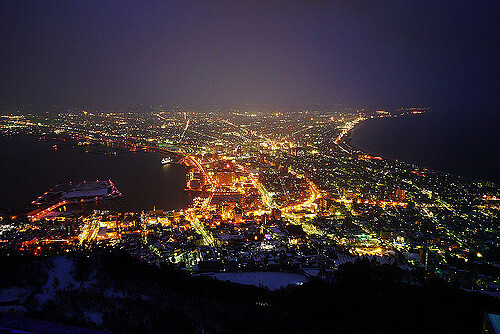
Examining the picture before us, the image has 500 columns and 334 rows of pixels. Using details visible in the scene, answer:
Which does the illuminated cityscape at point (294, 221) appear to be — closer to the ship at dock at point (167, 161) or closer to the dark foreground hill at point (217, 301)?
the dark foreground hill at point (217, 301)

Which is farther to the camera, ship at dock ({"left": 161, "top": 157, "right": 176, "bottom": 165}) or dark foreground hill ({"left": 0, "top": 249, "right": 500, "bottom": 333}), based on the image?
ship at dock ({"left": 161, "top": 157, "right": 176, "bottom": 165})

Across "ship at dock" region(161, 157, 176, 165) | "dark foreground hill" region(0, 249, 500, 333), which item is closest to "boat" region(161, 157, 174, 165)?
"ship at dock" region(161, 157, 176, 165)

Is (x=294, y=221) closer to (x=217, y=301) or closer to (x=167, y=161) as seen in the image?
(x=217, y=301)

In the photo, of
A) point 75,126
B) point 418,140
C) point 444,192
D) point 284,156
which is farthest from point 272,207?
point 75,126

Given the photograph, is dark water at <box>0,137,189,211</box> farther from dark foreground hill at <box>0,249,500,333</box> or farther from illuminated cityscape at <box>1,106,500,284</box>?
dark foreground hill at <box>0,249,500,333</box>

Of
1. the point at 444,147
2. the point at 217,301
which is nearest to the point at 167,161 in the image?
the point at 217,301
